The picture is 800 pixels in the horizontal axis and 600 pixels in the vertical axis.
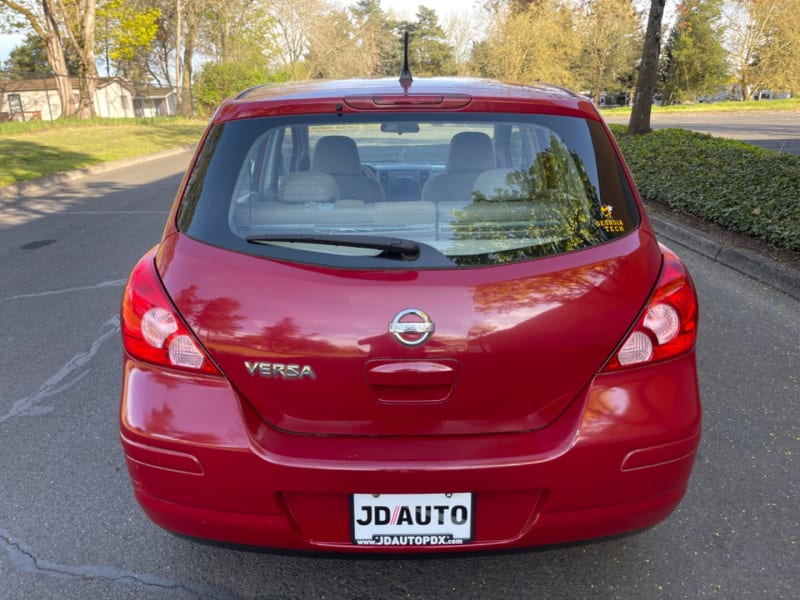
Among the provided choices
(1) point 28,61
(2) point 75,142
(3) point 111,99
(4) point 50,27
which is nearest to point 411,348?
(2) point 75,142

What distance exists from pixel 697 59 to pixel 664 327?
64438mm

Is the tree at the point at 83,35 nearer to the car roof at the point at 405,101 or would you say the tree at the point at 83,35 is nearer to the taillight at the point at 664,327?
the car roof at the point at 405,101

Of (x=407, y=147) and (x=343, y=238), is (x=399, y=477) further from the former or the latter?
(x=407, y=147)

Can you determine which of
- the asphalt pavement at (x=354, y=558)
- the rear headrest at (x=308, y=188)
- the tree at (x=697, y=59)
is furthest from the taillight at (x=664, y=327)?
the tree at (x=697, y=59)

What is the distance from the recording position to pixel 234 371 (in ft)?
6.17

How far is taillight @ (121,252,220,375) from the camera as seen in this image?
192 centimetres

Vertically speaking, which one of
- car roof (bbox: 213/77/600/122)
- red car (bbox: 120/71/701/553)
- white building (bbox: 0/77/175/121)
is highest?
car roof (bbox: 213/77/600/122)

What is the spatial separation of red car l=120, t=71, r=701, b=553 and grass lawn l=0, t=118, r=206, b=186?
41.2 ft

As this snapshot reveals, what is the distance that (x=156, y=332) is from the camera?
1960 mm

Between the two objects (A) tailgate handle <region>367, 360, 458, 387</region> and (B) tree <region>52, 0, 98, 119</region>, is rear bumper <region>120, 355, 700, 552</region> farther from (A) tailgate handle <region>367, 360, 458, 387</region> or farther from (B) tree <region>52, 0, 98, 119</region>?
(B) tree <region>52, 0, 98, 119</region>

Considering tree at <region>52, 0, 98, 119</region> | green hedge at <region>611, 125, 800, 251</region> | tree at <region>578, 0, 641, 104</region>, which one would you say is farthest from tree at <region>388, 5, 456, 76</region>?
green hedge at <region>611, 125, 800, 251</region>

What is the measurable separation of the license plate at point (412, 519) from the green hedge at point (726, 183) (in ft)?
18.6

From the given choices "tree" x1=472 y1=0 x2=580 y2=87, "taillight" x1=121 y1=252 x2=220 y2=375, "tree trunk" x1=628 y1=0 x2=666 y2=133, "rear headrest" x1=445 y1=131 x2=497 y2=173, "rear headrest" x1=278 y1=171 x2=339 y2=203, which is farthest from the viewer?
"tree" x1=472 y1=0 x2=580 y2=87

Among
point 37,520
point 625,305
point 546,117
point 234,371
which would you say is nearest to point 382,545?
point 234,371
